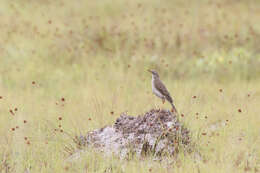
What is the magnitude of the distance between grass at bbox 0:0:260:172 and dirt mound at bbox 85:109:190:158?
230 millimetres

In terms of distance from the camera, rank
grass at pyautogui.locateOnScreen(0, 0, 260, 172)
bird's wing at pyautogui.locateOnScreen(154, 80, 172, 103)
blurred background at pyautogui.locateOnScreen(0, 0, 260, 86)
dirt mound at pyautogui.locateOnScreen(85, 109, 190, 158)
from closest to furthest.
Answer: dirt mound at pyautogui.locateOnScreen(85, 109, 190, 158) < grass at pyautogui.locateOnScreen(0, 0, 260, 172) < bird's wing at pyautogui.locateOnScreen(154, 80, 172, 103) < blurred background at pyautogui.locateOnScreen(0, 0, 260, 86)

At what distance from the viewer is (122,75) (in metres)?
11.7

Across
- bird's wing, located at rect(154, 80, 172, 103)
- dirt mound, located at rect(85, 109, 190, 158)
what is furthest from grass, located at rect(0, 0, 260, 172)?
bird's wing, located at rect(154, 80, 172, 103)

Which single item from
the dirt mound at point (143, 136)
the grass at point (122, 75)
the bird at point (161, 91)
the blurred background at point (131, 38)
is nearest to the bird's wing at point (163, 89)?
the bird at point (161, 91)

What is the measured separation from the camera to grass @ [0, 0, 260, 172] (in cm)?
700

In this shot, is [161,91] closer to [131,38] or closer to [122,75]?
[122,75]

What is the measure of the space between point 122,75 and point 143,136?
190 inches

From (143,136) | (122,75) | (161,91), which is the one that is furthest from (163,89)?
(122,75)

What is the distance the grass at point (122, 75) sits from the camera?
7.00 metres

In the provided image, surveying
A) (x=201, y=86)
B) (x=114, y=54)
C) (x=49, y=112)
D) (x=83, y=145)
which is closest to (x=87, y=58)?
(x=114, y=54)

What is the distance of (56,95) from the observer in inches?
435

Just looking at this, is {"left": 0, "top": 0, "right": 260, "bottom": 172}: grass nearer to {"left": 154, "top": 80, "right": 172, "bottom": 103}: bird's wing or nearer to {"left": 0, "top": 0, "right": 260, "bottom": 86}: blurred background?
{"left": 0, "top": 0, "right": 260, "bottom": 86}: blurred background

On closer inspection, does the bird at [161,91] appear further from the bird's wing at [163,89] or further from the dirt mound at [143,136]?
the dirt mound at [143,136]

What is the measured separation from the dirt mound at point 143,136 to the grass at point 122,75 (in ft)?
0.76
